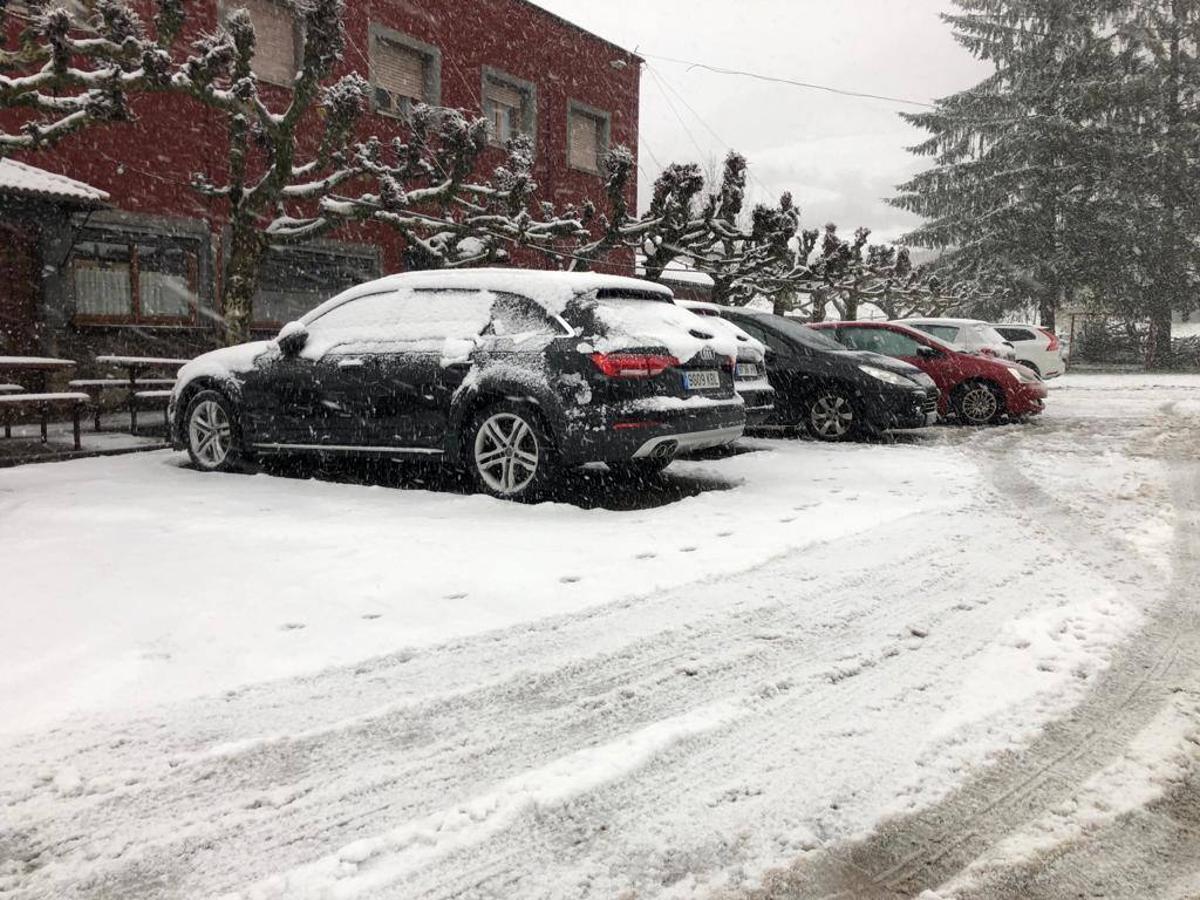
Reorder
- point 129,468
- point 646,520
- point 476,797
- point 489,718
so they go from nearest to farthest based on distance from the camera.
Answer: point 476,797 < point 489,718 < point 646,520 < point 129,468

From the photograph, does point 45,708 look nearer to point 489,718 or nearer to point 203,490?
point 489,718

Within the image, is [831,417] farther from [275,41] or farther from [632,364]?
[275,41]

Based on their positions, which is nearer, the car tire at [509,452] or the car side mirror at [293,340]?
the car tire at [509,452]

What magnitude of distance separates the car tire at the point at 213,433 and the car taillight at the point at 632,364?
3409 mm

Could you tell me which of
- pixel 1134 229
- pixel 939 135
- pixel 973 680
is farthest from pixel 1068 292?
pixel 973 680

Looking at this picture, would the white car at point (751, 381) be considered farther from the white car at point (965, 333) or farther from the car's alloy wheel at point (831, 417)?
the white car at point (965, 333)

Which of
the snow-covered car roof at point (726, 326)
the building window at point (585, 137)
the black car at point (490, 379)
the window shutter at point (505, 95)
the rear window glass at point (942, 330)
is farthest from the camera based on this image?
the building window at point (585, 137)

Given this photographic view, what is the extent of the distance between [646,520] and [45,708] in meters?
3.58

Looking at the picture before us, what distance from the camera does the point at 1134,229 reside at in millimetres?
35094

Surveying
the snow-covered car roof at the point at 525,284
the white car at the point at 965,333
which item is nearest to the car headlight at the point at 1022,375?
the white car at the point at 965,333

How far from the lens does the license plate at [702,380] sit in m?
6.69

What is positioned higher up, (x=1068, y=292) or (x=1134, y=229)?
(x=1134, y=229)

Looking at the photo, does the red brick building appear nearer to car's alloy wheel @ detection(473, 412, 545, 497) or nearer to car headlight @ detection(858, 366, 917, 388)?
car's alloy wheel @ detection(473, 412, 545, 497)

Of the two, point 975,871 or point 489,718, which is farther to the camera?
point 489,718
